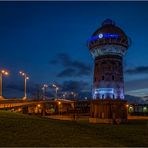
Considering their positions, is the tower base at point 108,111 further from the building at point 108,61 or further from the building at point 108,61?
the building at point 108,61

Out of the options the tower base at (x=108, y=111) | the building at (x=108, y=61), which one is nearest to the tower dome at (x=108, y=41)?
the building at (x=108, y=61)

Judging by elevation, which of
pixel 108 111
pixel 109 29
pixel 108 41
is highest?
pixel 109 29

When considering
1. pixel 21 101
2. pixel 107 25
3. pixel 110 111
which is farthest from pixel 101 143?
pixel 107 25

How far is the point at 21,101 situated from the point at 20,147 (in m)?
71.1

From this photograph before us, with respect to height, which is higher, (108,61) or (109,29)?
(109,29)

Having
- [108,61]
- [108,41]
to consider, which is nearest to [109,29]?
[108,41]

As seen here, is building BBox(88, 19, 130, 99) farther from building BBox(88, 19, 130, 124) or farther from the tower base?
the tower base

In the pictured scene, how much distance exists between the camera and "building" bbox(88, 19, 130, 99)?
9594cm

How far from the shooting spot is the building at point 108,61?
95.9 meters

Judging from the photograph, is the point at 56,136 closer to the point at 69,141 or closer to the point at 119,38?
the point at 69,141

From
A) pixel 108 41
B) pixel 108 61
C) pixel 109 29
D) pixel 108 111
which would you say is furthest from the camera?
pixel 109 29

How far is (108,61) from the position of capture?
9650 cm

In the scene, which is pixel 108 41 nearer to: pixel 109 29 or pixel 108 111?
pixel 109 29

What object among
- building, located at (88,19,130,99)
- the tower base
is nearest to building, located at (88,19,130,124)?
building, located at (88,19,130,99)
